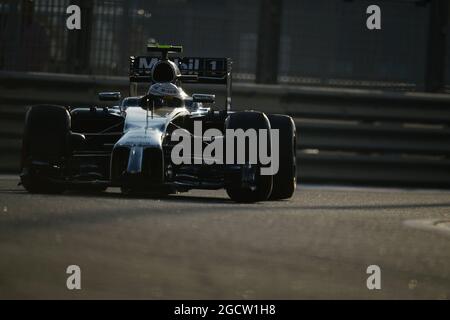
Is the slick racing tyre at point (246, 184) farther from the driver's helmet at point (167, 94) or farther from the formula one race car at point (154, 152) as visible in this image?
the driver's helmet at point (167, 94)

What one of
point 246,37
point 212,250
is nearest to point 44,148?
point 212,250

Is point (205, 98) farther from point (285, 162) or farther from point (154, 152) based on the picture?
point (154, 152)

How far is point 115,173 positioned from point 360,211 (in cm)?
193

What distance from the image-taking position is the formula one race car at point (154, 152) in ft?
33.0

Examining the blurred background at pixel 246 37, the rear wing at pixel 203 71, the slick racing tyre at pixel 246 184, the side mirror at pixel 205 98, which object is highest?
the blurred background at pixel 246 37

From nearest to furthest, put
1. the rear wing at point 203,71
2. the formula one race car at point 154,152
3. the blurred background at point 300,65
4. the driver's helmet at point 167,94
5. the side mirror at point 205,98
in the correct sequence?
the formula one race car at point 154,152 < the side mirror at point 205,98 < the driver's helmet at point 167,94 < the rear wing at point 203,71 < the blurred background at point 300,65

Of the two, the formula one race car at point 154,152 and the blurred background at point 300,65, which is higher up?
the blurred background at point 300,65

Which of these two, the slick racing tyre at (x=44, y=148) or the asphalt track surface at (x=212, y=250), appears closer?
the asphalt track surface at (x=212, y=250)

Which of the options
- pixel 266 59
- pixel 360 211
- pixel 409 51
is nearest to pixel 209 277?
pixel 360 211

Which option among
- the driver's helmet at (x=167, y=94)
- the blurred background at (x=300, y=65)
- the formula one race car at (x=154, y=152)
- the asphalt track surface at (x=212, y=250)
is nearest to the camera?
the asphalt track surface at (x=212, y=250)

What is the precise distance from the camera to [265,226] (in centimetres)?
762

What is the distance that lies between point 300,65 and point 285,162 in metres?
3.84

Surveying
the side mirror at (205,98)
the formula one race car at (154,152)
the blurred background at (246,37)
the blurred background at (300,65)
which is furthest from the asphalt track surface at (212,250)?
the blurred background at (246,37)

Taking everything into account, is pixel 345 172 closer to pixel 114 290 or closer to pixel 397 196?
pixel 397 196
